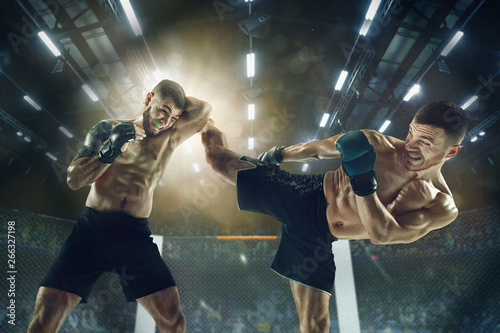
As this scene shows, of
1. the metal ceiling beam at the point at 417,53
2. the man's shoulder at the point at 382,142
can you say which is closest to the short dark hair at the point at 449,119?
the man's shoulder at the point at 382,142

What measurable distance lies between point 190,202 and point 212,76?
5930mm

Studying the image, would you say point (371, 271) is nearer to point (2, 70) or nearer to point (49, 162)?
point (2, 70)

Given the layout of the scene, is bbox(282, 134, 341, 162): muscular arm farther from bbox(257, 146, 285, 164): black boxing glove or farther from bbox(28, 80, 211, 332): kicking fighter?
bbox(28, 80, 211, 332): kicking fighter

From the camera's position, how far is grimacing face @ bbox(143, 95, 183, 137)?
1.92m

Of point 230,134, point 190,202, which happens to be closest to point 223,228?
point 190,202

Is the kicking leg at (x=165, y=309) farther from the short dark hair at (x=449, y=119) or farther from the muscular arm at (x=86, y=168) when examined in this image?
the short dark hair at (x=449, y=119)

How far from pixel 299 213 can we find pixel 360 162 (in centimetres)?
60

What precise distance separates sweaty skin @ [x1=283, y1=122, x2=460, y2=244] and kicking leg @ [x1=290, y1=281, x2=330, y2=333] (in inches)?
16.0

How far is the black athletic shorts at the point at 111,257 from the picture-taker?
1688 millimetres

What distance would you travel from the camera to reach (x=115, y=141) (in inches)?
61.3

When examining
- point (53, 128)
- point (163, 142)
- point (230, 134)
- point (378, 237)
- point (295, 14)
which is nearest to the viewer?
point (378, 237)

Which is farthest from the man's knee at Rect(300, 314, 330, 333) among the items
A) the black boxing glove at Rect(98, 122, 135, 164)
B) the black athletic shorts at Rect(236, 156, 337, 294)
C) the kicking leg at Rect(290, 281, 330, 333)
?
the black boxing glove at Rect(98, 122, 135, 164)

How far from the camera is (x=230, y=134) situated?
8195 mm

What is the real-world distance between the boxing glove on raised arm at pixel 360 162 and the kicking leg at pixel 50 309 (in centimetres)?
182
